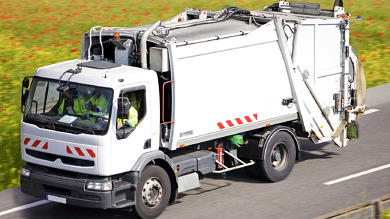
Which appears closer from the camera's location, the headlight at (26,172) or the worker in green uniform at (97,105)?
the worker in green uniform at (97,105)

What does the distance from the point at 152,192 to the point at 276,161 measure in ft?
9.98

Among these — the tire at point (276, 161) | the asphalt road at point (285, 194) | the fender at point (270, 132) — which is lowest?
the asphalt road at point (285, 194)

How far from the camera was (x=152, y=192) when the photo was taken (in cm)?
1079

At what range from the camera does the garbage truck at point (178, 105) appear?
404 inches

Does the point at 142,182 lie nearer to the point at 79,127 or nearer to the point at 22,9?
the point at 79,127

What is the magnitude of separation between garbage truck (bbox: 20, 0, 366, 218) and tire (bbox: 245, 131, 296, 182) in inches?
0.8

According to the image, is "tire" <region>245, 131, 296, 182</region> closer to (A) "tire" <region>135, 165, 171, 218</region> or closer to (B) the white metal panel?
(B) the white metal panel

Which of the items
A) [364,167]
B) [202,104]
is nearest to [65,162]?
[202,104]

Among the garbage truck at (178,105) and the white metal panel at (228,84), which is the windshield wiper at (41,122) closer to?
the garbage truck at (178,105)

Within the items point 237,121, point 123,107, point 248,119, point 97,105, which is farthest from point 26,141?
point 248,119

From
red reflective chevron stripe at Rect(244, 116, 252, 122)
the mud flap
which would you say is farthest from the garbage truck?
the mud flap

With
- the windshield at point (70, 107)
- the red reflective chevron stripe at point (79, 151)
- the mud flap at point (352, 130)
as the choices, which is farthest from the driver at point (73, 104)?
the mud flap at point (352, 130)

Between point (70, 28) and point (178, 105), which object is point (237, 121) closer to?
point (178, 105)

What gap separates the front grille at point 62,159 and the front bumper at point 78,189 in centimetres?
20
